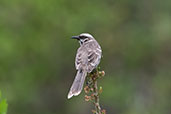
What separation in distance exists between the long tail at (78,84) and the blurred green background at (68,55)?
948cm

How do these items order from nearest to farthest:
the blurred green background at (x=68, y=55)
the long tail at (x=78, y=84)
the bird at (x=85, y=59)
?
1. the long tail at (x=78, y=84)
2. the bird at (x=85, y=59)
3. the blurred green background at (x=68, y=55)

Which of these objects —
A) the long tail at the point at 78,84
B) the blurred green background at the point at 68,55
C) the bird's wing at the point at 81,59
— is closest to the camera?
the long tail at the point at 78,84

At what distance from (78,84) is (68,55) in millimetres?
11335

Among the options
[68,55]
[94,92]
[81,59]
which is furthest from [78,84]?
[68,55]

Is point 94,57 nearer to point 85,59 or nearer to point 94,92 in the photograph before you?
point 85,59

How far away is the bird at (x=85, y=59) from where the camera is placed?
19.8ft

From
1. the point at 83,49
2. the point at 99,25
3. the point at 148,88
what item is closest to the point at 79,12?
the point at 99,25

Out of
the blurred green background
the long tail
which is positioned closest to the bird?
the long tail

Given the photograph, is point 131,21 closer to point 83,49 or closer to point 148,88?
point 148,88

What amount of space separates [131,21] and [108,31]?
1112mm

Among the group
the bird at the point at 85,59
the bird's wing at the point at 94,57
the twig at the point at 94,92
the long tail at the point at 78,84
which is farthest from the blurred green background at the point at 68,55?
the twig at the point at 94,92

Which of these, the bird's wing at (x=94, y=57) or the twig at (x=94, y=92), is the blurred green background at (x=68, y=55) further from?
the twig at (x=94, y=92)

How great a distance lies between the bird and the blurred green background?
8360mm

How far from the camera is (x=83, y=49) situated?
7.38 m
